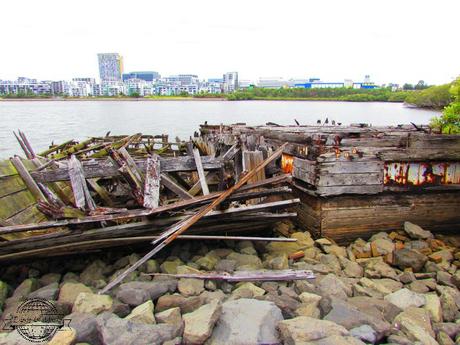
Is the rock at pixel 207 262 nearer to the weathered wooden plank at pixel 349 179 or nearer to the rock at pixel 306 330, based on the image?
the rock at pixel 306 330

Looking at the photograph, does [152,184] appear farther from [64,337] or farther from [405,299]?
[405,299]

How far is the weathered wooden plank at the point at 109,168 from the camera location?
6.33 metres

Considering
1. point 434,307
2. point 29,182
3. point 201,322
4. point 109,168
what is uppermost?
point 109,168

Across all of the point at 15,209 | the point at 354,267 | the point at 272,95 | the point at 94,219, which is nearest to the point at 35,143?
the point at 15,209

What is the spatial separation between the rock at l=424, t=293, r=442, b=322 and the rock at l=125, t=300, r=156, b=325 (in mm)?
3637

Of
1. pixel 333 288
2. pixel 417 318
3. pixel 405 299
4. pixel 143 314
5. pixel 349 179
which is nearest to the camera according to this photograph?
pixel 143 314

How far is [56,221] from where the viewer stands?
5555mm

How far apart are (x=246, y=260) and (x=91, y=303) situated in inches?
97.4

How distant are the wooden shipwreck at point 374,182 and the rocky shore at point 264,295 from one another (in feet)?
1.22

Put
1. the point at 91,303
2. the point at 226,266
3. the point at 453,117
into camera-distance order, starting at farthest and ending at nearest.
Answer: the point at 453,117 < the point at 226,266 < the point at 91,303

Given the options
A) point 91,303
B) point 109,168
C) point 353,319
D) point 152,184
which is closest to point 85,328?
point 91,303

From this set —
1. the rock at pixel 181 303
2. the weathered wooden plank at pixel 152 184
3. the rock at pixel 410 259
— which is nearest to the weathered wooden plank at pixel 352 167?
the rock at pixel 410 259

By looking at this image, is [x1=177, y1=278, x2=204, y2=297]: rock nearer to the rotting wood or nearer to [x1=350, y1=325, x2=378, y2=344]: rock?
the rotting wood

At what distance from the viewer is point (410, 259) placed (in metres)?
6.26
